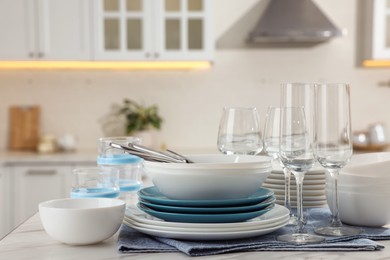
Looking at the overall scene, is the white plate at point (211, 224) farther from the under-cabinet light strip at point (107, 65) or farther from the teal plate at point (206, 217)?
the under-cabinet light strip at point (107, 65)

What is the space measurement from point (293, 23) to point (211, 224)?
2.91 meters

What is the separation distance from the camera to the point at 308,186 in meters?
1.56

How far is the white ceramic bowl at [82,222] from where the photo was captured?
113 centimetres

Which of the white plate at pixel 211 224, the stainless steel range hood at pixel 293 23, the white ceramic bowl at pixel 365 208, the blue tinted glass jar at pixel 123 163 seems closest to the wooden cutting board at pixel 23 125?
the stainless steel range hood at pixel 293 23

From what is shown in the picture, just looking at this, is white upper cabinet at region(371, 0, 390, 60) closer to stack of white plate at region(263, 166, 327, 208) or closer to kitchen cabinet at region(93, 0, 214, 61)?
kitchen cabinet at region(93, 0, 214, 61)

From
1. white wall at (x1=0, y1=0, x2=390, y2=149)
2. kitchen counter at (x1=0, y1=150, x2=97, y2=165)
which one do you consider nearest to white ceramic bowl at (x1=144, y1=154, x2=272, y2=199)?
kitchen counter at (x1=0, y1=150, x2=97, y2=165)

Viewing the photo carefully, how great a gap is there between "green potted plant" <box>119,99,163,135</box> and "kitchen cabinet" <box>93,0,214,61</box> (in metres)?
0.42

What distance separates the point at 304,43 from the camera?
4.16 m

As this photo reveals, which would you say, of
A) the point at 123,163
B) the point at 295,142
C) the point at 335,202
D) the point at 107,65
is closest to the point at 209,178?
the point at 295,142

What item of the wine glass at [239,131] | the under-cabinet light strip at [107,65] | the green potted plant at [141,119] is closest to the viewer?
the wine glass at [239,131]

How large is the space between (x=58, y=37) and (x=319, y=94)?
2.82 m

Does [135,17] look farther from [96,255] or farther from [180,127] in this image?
[96,255]

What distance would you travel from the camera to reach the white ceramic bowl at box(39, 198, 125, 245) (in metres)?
1.13

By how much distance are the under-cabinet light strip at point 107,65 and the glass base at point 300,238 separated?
2.75 m
